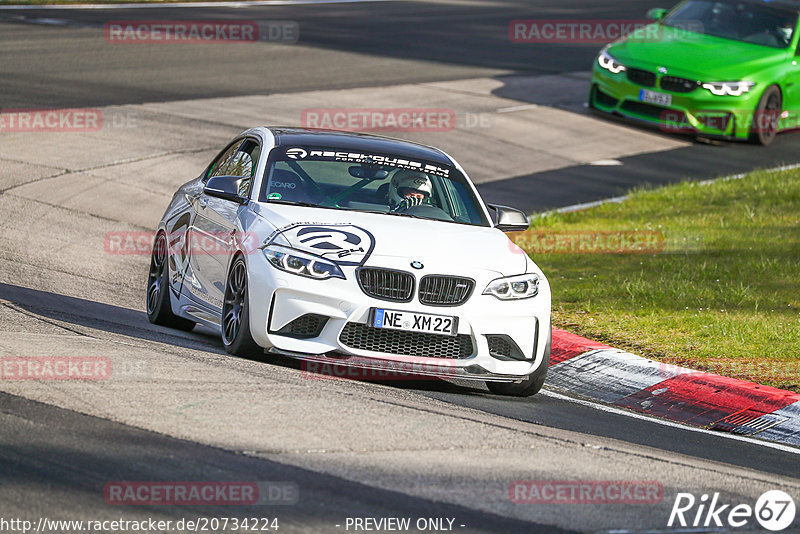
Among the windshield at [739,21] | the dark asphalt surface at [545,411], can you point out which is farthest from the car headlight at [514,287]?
the windshield at [739,21]

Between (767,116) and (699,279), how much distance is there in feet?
31.1

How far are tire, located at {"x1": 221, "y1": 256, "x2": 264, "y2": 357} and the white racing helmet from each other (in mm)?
1356

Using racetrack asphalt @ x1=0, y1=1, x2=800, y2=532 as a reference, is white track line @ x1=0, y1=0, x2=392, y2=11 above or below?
below

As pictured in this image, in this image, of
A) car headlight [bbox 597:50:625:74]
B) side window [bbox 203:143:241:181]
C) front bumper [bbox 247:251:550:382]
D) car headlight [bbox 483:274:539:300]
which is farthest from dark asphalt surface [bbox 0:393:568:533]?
car headlight [bbox 597:50:625:74]

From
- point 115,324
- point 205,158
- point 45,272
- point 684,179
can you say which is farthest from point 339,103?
point 115,324

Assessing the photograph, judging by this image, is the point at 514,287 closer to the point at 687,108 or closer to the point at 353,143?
the point at 353,143

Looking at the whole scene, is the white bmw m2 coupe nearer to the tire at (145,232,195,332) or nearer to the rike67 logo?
the tire at (145,232,195,332)

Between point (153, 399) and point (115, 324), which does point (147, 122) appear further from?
point (153, 399)

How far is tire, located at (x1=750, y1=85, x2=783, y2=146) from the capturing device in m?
21.4

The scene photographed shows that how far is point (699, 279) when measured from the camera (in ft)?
42.8

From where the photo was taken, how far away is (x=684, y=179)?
19.0 meters

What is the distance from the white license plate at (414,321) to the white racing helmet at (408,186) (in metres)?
1.44

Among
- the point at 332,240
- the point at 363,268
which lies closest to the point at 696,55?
the point at 332,240

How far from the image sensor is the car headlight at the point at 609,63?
70.9 feet
